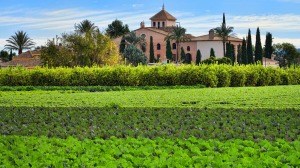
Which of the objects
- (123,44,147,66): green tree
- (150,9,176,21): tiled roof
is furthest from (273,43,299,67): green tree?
(123,44,147,66): green tree

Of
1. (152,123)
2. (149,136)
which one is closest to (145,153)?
(149,136)

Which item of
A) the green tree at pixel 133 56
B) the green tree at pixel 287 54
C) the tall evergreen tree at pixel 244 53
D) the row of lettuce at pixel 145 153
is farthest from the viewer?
the green tree at pixel 287 54

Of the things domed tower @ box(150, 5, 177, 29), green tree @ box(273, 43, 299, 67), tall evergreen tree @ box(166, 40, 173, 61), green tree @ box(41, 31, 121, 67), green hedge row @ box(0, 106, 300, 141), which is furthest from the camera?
domed tower @ box(150, 5, 177, 29)

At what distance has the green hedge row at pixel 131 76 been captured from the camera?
1198 inches

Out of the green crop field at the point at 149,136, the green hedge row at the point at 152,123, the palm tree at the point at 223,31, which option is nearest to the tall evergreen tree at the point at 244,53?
the palm tree at the point at 223,31

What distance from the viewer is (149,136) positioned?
982cm

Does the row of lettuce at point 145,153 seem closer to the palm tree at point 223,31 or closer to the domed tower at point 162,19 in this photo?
the palm tree at point 223,31

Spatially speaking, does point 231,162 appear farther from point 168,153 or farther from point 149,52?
point 149,52

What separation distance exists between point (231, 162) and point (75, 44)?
4432cm

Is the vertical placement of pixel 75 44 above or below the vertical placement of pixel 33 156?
above

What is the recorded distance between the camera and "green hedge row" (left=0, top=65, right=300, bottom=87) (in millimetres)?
30422

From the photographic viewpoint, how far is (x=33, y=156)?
7.91 metres

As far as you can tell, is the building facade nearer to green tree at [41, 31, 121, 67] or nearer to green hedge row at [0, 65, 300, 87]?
green tree at [41, 31, 121, 67]

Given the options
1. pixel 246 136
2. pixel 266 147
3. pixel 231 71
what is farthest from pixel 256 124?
pixel 231 71
